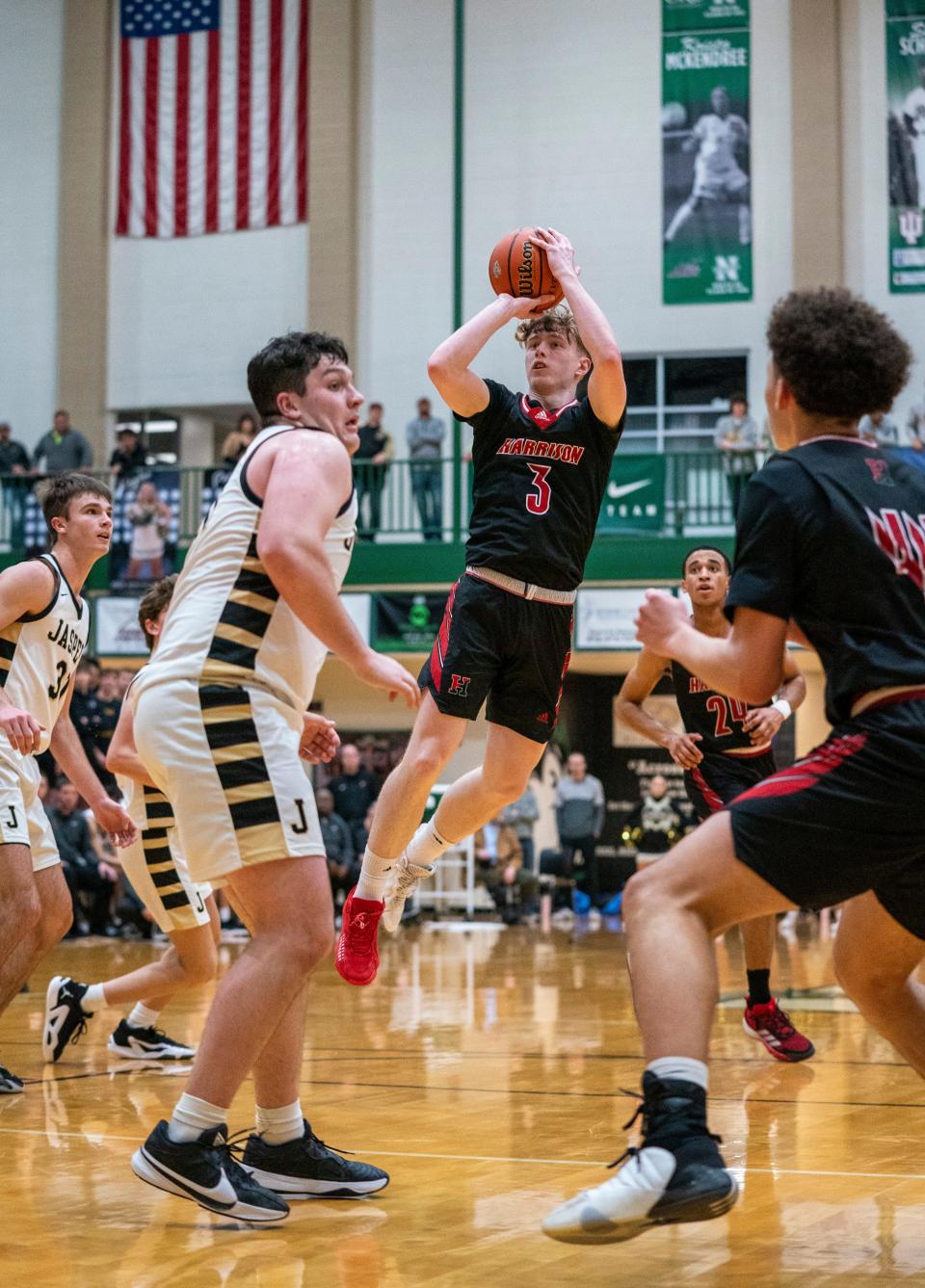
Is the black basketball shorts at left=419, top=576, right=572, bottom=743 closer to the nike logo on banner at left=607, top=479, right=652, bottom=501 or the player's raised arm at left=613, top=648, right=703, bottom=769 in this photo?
the player's raised arm at left=613, top=648, right=703, bottom=769

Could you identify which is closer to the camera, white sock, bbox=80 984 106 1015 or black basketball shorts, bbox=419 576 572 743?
black basketball shorts, bbox=419 576 572 743

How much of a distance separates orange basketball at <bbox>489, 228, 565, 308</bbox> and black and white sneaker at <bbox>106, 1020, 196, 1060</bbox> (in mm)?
3462

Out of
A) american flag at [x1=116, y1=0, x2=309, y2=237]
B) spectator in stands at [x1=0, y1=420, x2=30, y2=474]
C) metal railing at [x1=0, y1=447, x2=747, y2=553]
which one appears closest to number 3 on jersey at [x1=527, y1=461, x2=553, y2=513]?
metal railing at [x1=0, y1=447, x2=747, y2=553]

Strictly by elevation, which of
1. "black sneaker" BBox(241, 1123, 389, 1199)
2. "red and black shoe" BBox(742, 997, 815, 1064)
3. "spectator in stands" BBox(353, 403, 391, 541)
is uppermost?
"spectator in stands" BBox(353, 403, 391, 541)

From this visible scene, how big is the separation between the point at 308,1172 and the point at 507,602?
2.09m

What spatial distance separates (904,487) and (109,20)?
2345 cm

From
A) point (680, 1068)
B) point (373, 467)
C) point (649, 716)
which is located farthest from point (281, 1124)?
point (373, 467)

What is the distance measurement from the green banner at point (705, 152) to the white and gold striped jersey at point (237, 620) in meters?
18.9

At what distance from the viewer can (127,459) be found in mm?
21156

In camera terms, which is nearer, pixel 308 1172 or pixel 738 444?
pixel 308 1172

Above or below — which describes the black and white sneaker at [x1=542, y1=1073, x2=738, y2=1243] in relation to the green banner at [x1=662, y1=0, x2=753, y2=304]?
below

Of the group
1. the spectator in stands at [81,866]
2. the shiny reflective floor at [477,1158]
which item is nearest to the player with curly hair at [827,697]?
the shiny reflective floor at [477,1158]

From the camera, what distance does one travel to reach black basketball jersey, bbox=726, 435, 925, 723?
3010 mm

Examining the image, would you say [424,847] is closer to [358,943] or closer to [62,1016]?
[358,943]
